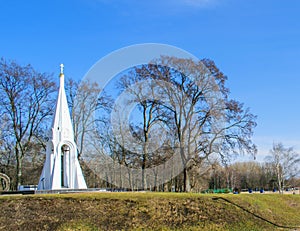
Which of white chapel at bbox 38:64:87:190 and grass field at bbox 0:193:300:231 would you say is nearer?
grass field at bbox 0:193:300:231

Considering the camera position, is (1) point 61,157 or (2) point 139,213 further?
(1) point 61,157

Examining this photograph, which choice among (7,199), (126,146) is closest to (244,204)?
(7,199)

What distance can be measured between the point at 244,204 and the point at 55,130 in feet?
46.6

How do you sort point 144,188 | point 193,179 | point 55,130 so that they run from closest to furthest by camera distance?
point 55,130, point 144,188, point 193,179

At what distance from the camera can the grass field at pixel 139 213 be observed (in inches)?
599

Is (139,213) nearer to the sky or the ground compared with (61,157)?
nearer to the ground

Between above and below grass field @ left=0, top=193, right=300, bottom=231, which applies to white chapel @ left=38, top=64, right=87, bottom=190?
above

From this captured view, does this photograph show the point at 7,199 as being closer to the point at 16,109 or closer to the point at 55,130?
the point at 55,130

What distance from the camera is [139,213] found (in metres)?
16.0

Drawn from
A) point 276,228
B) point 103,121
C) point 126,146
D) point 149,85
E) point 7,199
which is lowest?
point 276,228

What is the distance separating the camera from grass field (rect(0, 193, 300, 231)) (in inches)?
599

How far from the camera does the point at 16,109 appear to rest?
31891 millimetres

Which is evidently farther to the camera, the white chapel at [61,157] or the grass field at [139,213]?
the white chapel at [61,157]

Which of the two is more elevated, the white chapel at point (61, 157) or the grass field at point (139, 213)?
the white chapel at point (61, 157)
